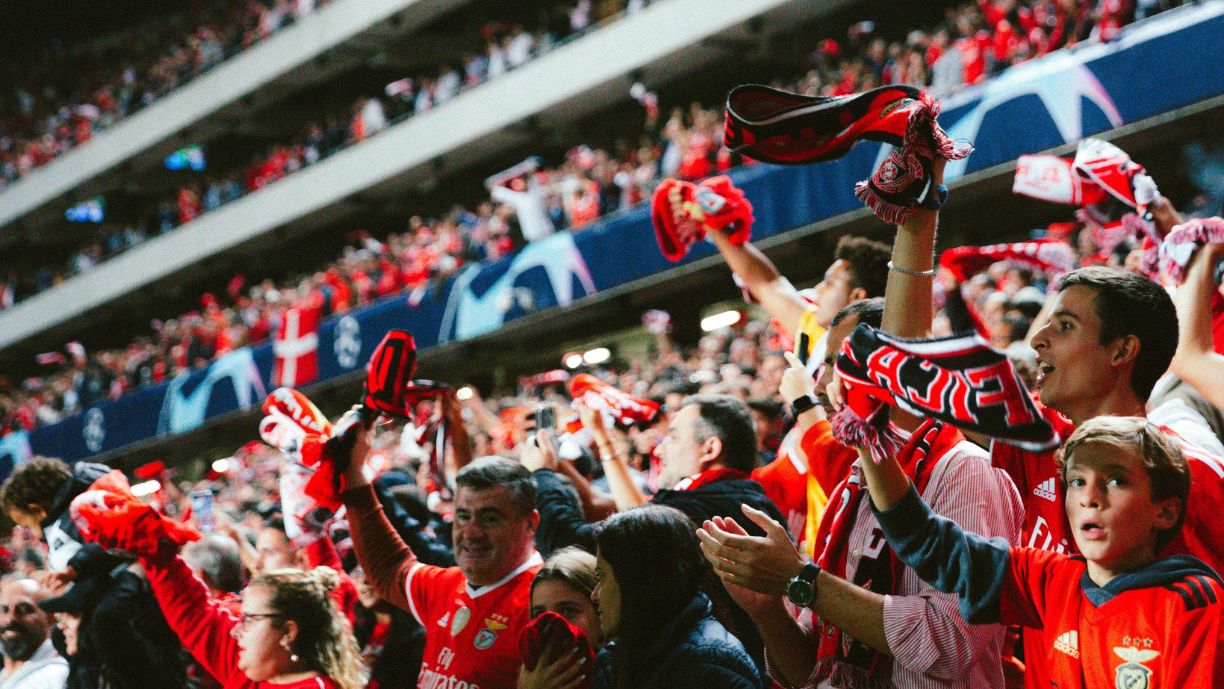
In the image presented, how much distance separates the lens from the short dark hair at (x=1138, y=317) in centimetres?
214

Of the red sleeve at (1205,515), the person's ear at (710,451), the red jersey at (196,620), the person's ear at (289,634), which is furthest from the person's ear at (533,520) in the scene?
the red sleeve at (1205,515)

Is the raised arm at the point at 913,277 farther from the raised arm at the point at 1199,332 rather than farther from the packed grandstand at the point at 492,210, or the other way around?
the raised arm at the point at 1199,332

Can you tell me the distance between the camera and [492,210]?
15984mm

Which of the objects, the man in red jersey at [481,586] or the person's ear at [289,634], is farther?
the person's ear at [289,634]

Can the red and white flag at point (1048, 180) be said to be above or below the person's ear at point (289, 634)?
above

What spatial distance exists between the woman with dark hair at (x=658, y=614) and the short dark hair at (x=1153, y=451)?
75cm

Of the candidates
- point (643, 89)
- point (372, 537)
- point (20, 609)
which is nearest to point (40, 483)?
point (20, 609)

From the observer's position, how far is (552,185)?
48.7 feet

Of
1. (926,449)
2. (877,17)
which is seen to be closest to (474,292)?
(877,17)

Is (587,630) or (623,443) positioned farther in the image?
(623,443)

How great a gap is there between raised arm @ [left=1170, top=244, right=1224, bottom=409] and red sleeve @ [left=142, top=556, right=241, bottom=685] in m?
2.60

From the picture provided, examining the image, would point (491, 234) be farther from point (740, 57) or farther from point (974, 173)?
point (974, 173)

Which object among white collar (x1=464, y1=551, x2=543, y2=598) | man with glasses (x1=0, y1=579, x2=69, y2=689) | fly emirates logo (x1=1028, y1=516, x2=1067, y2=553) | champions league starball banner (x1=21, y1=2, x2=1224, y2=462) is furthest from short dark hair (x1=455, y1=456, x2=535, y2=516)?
champions league starball banner (x1=21, y1=2, x2=1224, y2=462)

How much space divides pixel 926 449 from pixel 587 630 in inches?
35.3
